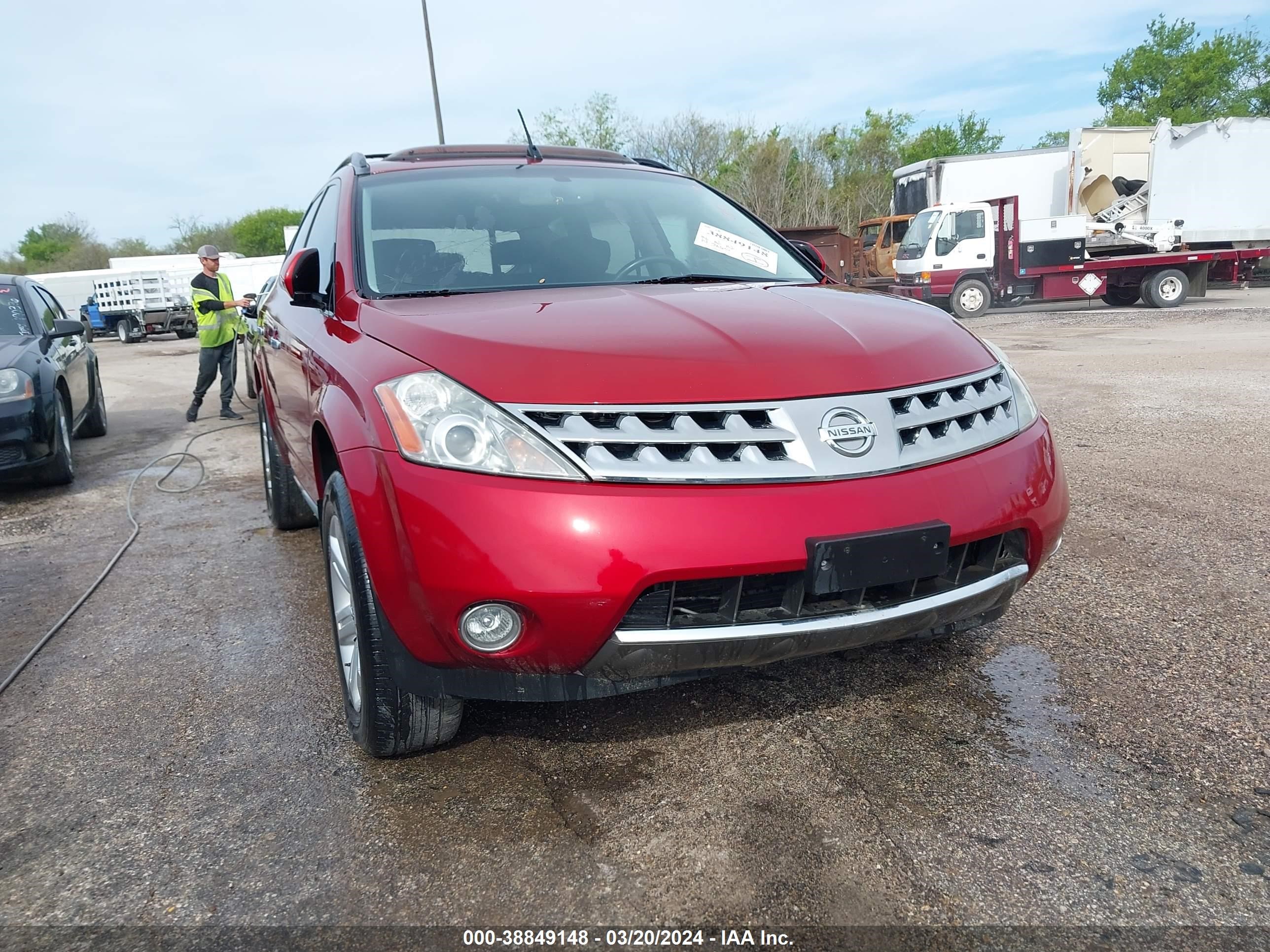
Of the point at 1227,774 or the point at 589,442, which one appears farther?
the point at 1227,774

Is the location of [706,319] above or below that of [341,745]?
above

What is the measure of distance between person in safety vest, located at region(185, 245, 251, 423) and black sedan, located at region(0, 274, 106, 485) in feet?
4.52

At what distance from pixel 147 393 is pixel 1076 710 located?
12.6m

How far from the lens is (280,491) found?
4762mm

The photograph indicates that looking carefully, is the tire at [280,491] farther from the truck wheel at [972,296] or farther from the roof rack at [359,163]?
the truck wheel at [972,296]

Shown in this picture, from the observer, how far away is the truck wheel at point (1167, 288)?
758 inches

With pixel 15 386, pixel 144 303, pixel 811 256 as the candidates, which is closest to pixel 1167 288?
pixel 811 256

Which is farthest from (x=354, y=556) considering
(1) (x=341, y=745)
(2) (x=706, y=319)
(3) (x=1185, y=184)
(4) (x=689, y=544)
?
(3) (x=1185, y=184)

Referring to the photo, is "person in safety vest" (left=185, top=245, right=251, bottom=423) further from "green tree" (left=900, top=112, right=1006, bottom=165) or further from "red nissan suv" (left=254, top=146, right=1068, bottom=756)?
"green tree" (left=900, top=112, right=1006, bottom=165)

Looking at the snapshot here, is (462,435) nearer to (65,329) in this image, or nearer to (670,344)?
(670,344)

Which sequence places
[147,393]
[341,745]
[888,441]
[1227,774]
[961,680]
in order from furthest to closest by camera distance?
[147,393], [961,680], [341,745], [1227,774], [888,441]

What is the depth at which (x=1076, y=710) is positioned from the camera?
8.66ft

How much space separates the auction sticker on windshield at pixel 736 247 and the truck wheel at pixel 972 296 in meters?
17.0

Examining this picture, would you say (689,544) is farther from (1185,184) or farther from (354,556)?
(1185,184)
